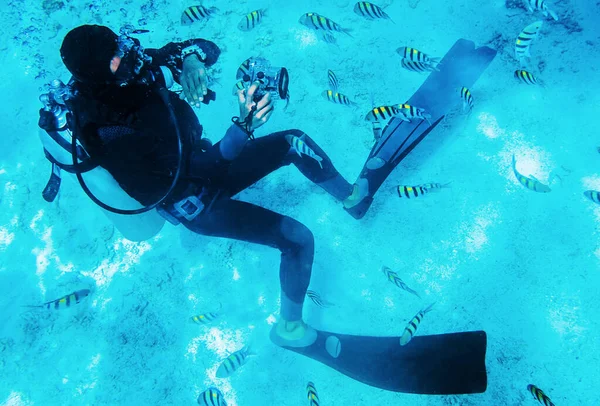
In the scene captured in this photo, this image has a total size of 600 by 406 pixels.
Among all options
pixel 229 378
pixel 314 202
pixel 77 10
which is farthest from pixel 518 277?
pixel 77 10

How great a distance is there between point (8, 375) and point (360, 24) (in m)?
7.72

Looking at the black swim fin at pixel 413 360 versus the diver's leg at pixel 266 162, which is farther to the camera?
the diver's leg at pixel 266 162

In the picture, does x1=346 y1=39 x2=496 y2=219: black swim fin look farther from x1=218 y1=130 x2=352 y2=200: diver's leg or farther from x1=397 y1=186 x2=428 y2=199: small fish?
x1=397 y1=186 x2=428 y2=199: small fish

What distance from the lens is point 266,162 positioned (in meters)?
3.87

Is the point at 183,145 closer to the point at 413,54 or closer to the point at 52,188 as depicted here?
the point at 52,188

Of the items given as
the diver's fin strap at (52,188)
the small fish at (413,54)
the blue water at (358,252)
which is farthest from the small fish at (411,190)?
the diver's fin strap at (52,188)

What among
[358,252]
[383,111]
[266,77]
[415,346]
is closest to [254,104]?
[266,77]

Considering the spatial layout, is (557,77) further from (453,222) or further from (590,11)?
(453,222)

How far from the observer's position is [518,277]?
13.2ft

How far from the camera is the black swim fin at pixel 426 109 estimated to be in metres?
4.37

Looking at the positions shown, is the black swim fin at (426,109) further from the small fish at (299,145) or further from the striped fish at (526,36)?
the small fish at (299,145)

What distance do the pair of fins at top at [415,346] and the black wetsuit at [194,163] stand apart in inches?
21.6

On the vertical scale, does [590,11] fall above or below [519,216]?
above

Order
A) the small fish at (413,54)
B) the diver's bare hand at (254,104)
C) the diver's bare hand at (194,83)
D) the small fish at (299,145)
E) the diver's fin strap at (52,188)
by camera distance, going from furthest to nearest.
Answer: the small fish at (413,54) < the small fish at (299,145) < the diver's bare hand at (194,83) < the diver's fin strap at (52,188) < the diver's bare hand at (254,104)
